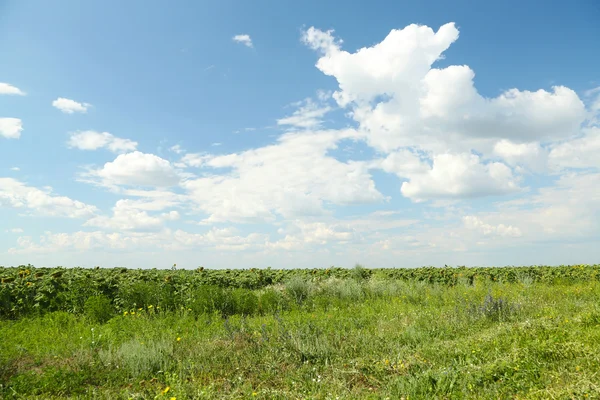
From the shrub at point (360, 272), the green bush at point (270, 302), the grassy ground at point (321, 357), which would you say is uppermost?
the shrub at point (360, 272)

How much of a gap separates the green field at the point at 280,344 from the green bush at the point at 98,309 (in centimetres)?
3

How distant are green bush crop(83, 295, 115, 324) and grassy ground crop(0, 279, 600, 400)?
14.8 inches

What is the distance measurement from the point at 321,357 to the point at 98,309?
5.93 metres

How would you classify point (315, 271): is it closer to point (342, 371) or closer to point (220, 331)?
point (220, 331)

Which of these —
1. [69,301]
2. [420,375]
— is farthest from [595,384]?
[69,301]

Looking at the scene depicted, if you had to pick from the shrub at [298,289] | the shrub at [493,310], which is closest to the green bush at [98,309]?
the shrub at [298,289]

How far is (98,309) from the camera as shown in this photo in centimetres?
935

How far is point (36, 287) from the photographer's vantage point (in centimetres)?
1079

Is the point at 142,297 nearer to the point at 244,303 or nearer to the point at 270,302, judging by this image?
the point at 244,303

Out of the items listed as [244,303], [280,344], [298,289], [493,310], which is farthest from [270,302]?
[493,310]

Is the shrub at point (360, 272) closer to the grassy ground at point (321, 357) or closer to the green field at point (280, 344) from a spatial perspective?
the green field at point (280, 344)

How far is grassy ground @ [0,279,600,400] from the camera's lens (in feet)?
16.1

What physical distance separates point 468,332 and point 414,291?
481 centimetres

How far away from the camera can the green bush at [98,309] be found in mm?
9344
